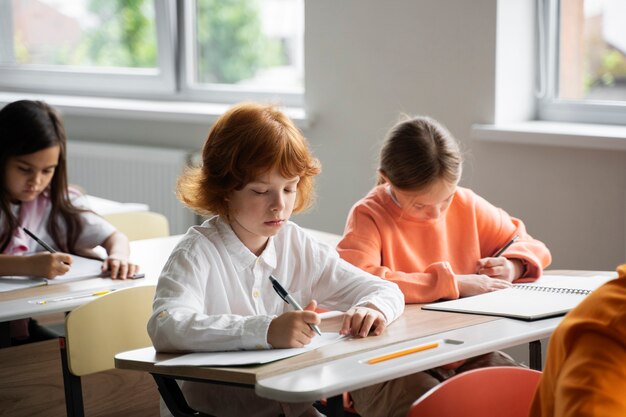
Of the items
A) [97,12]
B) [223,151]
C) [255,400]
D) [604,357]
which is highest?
[97,12]

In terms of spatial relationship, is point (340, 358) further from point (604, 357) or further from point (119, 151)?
point (119, 151)

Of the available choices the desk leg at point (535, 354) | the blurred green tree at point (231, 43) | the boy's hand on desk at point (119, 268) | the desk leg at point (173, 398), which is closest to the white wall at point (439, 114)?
the blurred green tree at point (231, 43)

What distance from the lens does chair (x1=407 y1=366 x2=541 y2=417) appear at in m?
1.54

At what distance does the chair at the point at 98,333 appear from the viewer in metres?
2.17

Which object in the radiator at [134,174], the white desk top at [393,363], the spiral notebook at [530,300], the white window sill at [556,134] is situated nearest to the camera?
the white desk top at [393,363]

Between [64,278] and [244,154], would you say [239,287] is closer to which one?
[244,154]

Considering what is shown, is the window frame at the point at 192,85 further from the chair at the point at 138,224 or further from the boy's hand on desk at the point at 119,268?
the boy's hand on desk at the point at 119,268

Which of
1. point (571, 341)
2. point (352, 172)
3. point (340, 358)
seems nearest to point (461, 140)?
point (352, 172)

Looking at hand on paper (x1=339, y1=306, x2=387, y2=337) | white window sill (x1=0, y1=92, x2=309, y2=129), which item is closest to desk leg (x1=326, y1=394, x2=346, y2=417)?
hand on paper (x1=339, y1=306, x2=387, y2=337)

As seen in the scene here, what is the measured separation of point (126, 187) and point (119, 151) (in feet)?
0.59

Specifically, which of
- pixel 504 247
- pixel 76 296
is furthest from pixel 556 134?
pixel 76 296

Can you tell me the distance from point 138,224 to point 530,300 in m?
1.61

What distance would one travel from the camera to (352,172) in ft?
12.6

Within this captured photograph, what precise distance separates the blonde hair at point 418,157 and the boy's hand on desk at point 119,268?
0.73 metres
